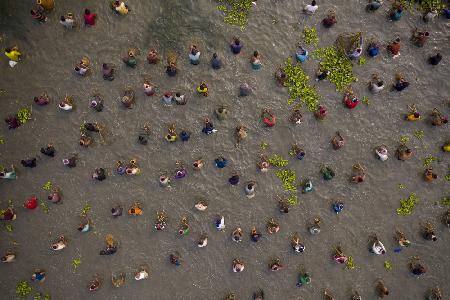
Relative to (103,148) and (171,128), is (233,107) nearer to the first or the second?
(171,128)

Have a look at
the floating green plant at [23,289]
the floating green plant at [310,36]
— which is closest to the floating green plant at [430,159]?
the floating green plant at [310,36]

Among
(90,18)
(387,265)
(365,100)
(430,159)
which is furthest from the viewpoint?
(387,265)

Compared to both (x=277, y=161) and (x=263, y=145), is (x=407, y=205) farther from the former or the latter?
(x=263, y=145)

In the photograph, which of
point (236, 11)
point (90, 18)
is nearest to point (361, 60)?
point (236, 11)

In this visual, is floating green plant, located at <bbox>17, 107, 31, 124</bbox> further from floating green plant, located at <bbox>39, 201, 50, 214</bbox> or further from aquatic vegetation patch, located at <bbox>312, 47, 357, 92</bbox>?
aquatic vegetation patch, located at <bbox>312, 47, 357, 92</bbox>

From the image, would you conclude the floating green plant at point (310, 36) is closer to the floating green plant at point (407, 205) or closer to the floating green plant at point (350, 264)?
the floating green plant at point (407, 205)

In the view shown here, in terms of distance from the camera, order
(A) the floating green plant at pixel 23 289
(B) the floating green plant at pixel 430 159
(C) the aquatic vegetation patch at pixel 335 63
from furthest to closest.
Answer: (A) the floating green plant at pixel 23 289
(B) the floating green plant at pixel 430 159
(C) the aquatic vegetation patch at pixel 335 63
